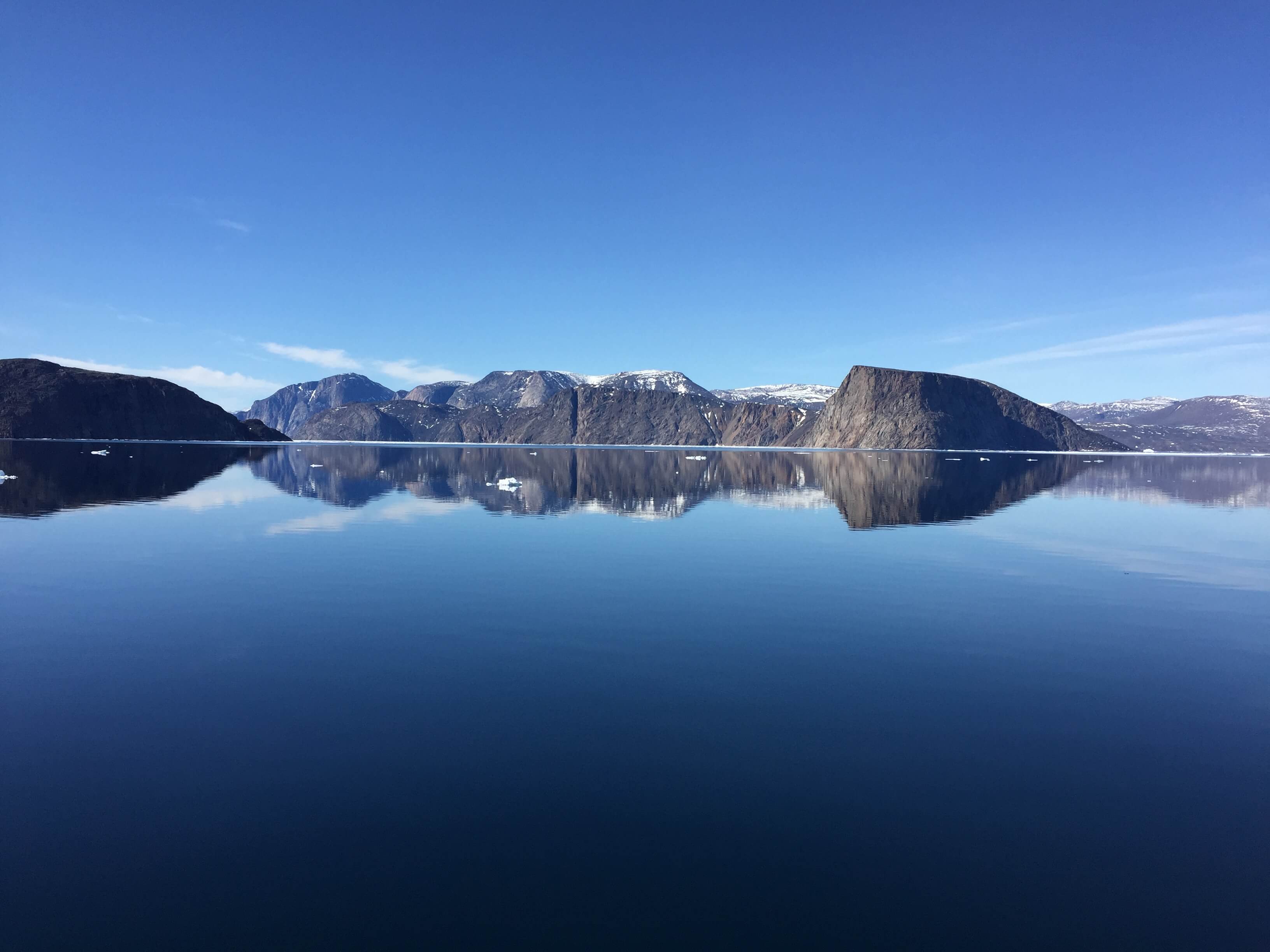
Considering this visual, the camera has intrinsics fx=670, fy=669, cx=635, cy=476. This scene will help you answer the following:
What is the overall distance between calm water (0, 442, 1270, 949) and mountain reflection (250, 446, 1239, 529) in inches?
883

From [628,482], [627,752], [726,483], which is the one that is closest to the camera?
[627,752]

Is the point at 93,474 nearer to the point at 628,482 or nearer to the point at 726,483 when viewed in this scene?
the point at 628,482

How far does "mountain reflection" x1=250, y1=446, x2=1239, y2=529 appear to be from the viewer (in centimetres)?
5406

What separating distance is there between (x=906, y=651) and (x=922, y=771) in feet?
22.8

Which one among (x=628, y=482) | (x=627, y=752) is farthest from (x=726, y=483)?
(x=627, y=752)

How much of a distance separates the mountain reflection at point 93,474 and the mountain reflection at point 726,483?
862 cm

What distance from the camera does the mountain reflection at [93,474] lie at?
48.0 metres

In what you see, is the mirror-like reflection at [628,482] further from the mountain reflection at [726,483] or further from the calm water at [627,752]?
the calm water at [627,752]

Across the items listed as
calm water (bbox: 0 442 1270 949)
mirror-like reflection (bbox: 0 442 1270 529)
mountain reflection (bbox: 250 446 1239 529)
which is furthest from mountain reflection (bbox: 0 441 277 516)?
calm water (bbox: 0 442 1270 949)

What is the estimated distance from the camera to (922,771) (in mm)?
11211

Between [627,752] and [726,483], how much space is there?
71.6 metres

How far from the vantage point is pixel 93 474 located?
73.3 m

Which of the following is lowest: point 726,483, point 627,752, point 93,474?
point 627,752

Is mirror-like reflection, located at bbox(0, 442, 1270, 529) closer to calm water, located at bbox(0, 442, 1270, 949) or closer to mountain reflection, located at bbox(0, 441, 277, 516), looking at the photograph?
mountain reflection, located at bbox(0, 441, 277, 516)
